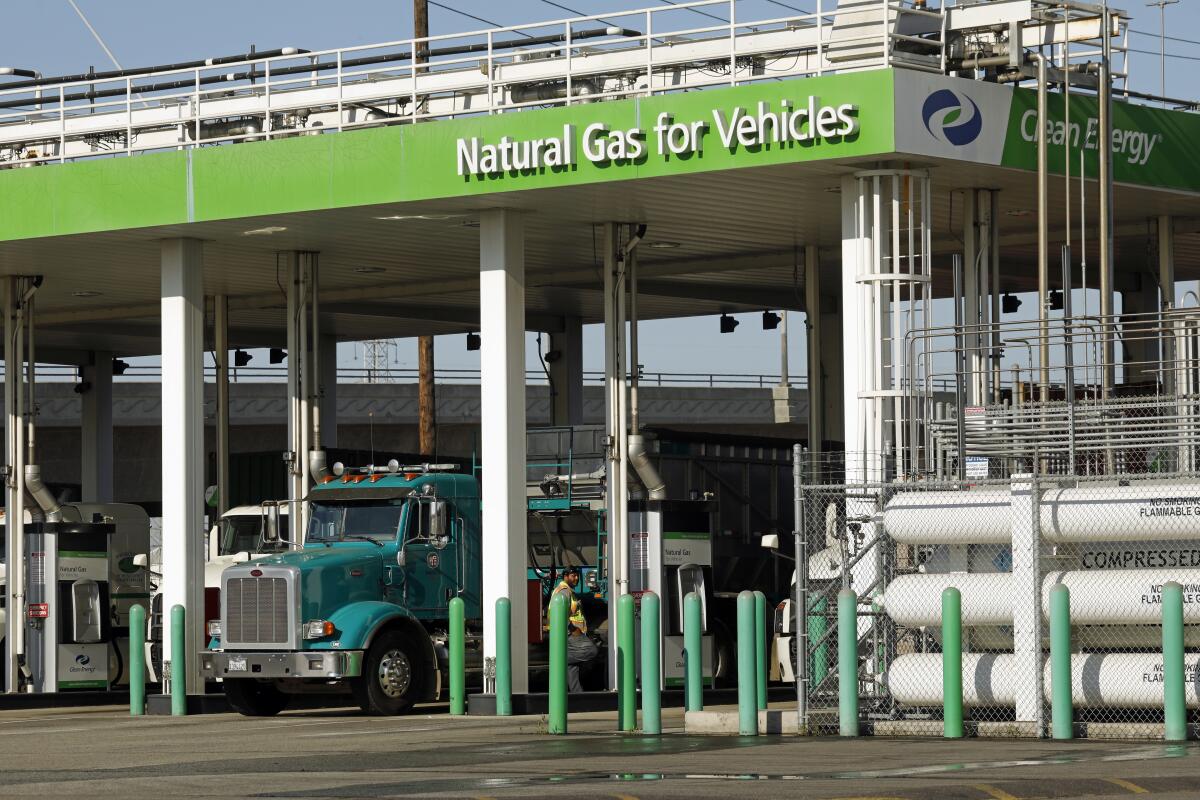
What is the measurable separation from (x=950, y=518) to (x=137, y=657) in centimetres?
1094

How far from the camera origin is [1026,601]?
17859mm

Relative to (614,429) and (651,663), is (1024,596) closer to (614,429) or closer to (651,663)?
(651,663)

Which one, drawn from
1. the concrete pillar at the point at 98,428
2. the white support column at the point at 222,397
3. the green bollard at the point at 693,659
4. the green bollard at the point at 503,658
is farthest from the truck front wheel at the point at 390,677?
the concrete pillar at the point at 98,428

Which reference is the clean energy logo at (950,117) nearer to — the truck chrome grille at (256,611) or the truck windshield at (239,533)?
the truck chrome grille at (256,611)

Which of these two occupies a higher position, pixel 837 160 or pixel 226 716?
pixel 837 160

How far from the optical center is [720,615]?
27531 millimetres

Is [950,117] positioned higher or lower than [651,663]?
higher

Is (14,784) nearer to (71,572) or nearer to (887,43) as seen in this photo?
(887,43)

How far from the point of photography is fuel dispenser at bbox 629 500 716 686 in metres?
25.3

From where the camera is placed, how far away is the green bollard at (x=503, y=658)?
20.9 metres

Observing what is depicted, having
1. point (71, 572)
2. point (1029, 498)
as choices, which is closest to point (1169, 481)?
point (1029, 498)

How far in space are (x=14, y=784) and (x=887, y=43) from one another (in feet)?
37.5

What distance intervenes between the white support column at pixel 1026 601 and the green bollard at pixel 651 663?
3.14m

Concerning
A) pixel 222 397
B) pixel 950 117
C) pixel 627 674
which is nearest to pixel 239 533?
pixel 222 397
